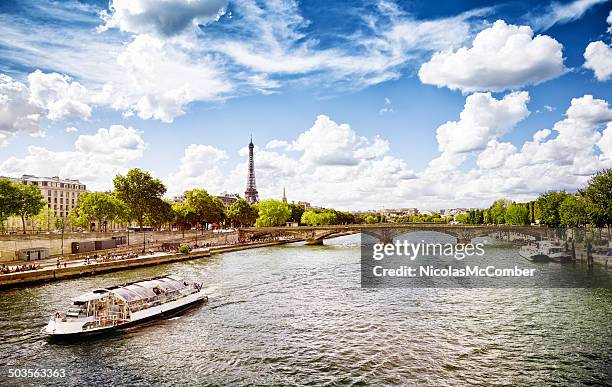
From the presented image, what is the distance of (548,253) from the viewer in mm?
52188

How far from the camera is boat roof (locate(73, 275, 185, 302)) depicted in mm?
23737

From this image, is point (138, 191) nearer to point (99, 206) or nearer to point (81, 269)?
point (99, 206)

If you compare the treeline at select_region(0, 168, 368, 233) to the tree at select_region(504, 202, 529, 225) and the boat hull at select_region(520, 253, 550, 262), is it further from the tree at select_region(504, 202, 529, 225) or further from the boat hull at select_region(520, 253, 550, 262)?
the tree at select_region(504, 202, 529, 225)

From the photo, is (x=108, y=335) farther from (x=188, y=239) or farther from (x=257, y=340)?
(x=188, y=239)

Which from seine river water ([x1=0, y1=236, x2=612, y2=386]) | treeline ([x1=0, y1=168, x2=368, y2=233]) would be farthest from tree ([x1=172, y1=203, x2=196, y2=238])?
seine river water ([x1=0, y1=236, x2=612, y2=386])

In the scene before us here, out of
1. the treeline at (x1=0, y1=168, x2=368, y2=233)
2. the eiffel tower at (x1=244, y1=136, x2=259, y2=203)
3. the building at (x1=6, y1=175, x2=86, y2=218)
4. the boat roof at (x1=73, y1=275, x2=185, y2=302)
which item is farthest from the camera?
the eiffel tower at (x1=244, y1=136, x2=259, y2=203)

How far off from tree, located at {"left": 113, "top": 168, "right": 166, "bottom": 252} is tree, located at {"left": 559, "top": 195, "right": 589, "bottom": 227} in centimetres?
6160

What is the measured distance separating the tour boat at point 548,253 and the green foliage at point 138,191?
184ft

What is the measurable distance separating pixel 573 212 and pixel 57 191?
388ft

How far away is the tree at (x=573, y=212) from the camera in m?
56.8

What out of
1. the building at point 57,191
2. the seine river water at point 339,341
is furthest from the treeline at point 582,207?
the building at point 57,191

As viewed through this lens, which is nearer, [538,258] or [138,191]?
[538,258]

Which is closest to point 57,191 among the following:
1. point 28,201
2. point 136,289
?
point 28,201

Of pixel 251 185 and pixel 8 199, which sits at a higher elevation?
pixel 251 185
